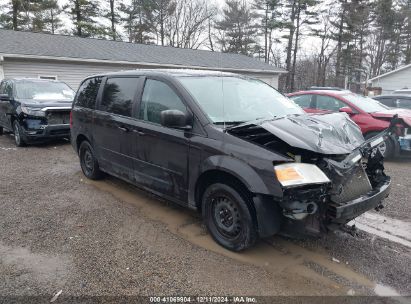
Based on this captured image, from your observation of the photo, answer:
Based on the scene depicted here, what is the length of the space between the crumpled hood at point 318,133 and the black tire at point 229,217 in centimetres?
71

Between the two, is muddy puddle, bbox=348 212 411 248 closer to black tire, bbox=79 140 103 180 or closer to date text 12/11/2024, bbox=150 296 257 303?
date text 12/11/2024, bbox=150 296 257 303

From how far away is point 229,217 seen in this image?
3.43m

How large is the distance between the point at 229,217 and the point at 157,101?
1.70 m

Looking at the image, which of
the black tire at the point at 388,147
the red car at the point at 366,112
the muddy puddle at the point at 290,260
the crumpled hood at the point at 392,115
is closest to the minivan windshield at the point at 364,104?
the red car at the point at 366,112

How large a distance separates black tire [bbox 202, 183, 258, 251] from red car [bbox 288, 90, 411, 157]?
4.68 m

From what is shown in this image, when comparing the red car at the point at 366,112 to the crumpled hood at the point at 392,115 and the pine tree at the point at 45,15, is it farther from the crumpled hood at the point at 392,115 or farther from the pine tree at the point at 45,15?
the pine tree at the point at 45,15

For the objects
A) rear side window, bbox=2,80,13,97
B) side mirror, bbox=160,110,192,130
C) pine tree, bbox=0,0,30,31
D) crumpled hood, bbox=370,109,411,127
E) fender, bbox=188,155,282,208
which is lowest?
fender, bbox=188,155,282,208

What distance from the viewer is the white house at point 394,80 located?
27.9 metres

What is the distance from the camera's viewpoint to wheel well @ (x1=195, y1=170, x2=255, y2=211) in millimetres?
3232

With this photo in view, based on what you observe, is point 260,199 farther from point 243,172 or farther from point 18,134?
point 18,134

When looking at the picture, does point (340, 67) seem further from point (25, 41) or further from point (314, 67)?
point (25, 41)

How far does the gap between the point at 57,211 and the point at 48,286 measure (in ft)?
5.96

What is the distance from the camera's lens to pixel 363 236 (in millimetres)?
3857

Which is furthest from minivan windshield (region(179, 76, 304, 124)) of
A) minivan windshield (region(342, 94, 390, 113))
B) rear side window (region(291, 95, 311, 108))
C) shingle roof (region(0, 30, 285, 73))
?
shingle roof (region(0, 30, 285, 73))
